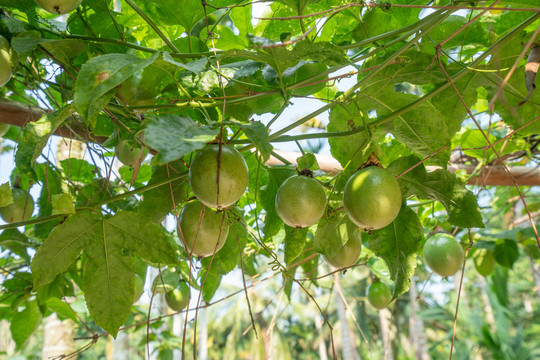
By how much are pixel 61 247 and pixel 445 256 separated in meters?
1.13

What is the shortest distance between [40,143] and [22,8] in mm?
499

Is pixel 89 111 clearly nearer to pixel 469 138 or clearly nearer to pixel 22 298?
Answer: pixel 22 298

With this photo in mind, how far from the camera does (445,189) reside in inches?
41.3

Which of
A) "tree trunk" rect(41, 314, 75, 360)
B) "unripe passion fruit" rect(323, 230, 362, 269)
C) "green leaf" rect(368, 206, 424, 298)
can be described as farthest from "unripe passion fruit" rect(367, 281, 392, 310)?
"tree trunk" rect(41, 314, 75, 360)

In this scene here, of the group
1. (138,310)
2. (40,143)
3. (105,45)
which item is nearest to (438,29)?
(105,45)

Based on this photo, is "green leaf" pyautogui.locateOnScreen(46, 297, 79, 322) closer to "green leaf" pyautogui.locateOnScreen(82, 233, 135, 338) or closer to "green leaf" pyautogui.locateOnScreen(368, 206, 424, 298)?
"green leaf" pyautogui.locateOnScreen(82, 233, 135, 338)

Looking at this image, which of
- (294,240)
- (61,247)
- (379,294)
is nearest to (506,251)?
(379,294)

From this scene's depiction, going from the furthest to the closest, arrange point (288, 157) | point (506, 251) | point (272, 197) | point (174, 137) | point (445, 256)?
1. point (506, 251)
2. point (288, 157)
3. point (445, 256)
4. point (272, 197)
5. point (174, 137)

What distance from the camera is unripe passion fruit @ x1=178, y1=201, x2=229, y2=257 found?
3.53 ft

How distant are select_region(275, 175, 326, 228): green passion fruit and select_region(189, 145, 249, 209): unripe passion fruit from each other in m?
0.16

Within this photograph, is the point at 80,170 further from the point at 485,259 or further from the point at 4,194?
the point at 485,259

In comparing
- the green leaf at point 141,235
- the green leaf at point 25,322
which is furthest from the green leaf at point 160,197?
the green leaf at point 25,322

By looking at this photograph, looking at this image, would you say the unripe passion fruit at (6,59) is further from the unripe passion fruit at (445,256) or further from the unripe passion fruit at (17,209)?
the unripe passion fruit at (445,256)

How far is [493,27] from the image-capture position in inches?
51.1
